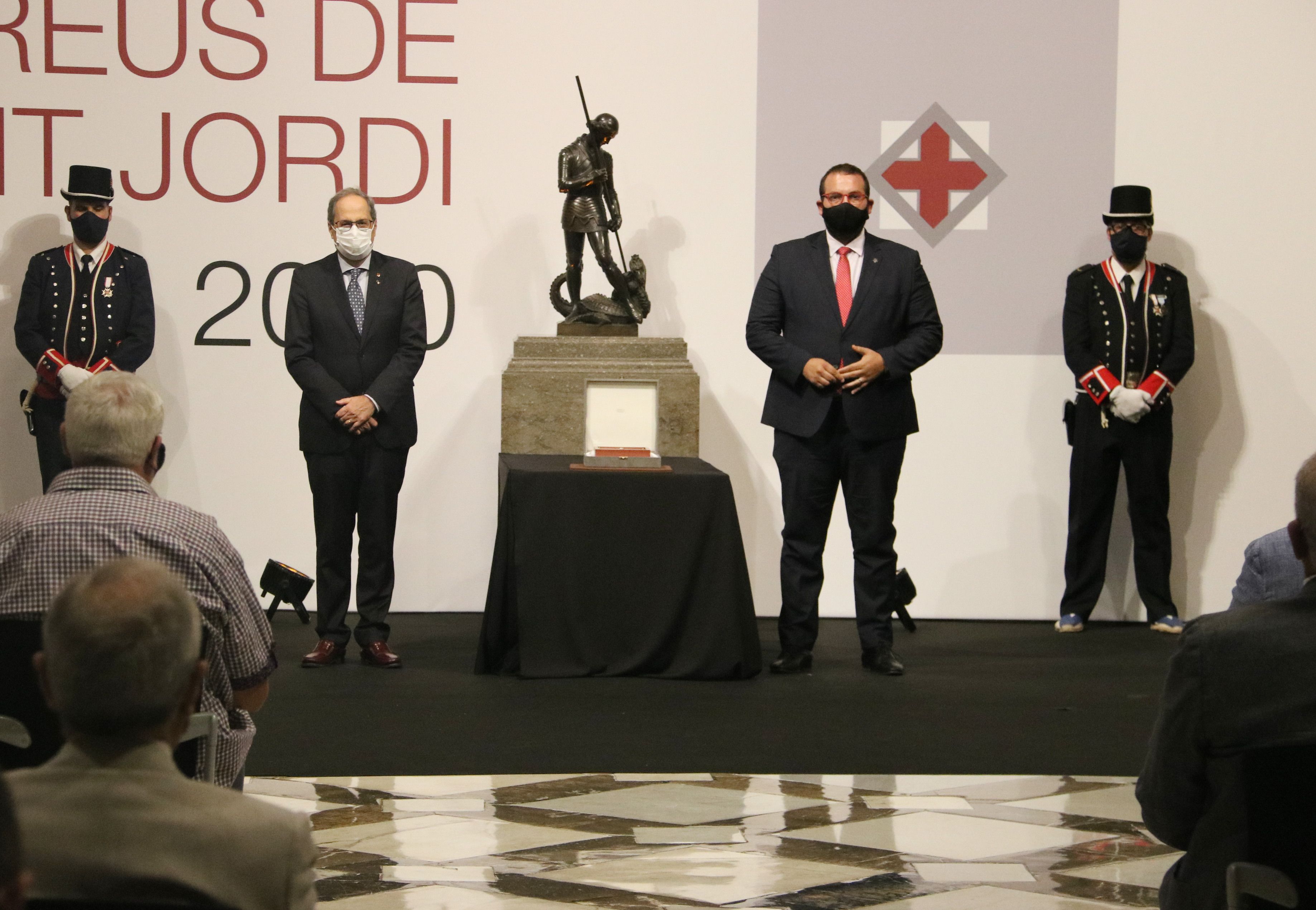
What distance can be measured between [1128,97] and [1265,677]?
515 centimetres

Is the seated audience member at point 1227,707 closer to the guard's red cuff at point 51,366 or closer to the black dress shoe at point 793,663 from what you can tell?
the black dress shoe at point 793,663

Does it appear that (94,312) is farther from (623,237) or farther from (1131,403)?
(1131,403)

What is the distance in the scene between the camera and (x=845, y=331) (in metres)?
5.05

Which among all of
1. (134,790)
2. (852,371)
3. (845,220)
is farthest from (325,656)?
(134,790)

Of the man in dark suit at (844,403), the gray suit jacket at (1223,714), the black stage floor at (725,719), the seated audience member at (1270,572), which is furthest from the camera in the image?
the man in dark suit at (844,403)

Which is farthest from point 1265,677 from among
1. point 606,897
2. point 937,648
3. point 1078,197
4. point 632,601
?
point 1078,197

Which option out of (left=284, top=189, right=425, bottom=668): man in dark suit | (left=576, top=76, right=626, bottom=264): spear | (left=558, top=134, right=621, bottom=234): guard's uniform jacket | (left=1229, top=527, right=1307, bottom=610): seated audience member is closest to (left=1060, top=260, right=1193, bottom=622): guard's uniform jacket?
(left=576, top=76, right=626, bottom=264): spear

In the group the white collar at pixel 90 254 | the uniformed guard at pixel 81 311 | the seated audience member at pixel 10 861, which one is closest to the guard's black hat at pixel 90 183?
the uniformed guard at pixel 81 311

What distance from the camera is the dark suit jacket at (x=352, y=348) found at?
5.12 m

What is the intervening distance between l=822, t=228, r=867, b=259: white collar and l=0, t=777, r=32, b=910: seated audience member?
166 inches

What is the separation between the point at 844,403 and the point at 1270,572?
94.1 inches

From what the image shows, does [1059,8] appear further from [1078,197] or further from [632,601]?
[632,601]

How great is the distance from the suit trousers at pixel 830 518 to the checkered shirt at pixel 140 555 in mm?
2836

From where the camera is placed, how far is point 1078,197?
645cm
